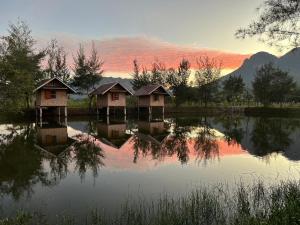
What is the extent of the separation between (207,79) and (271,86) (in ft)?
36.4

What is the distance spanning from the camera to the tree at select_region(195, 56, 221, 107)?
6256 centimetres

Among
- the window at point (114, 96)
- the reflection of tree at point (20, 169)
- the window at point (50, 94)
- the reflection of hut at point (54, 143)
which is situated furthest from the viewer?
the window at point (114, 96)

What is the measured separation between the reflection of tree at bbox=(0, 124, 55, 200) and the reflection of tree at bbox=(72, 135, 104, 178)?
57.5 inches

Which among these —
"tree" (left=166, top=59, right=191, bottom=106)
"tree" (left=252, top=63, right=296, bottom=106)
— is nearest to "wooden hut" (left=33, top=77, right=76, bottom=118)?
"tree" (left=166, top=59, right=191, bottom=106)

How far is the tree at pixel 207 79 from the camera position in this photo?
62.6m

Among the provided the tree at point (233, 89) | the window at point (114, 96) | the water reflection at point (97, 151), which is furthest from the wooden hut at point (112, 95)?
the tree at point (233, 89)

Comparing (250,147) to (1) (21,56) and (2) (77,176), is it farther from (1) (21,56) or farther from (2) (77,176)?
(1) (21,56)

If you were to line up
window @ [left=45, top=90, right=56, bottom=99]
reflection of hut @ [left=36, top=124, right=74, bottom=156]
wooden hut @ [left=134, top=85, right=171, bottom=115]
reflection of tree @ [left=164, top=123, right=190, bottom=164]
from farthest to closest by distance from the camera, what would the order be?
1. wooden hut @ [left=134, top=85, right=171, bottom=115]
2. window @ [left=45, top=90, right=56, bottom=99]
3. reflection of hut @ [left=36, top=124, right=74, bottom=156]
4. reflection of tree @ [left=164, top=123, right=190, bottom=164]

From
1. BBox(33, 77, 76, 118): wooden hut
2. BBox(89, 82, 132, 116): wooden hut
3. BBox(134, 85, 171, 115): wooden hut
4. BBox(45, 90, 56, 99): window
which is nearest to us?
BBox(33, 77, 76, 118): wooden hut

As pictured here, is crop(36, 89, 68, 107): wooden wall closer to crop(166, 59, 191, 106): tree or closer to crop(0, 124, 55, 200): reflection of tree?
crop(0, 124, 55, 200): reflection of tree

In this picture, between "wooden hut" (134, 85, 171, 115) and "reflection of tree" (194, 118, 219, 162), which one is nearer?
"reflection of tree" (194, 118, 219, 162)

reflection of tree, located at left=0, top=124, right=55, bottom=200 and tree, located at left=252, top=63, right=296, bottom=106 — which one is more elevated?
tree, located at left=252, top=63, right=296, bottom=106

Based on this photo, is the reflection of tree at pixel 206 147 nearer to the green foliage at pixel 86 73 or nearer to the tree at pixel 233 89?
the green foliage at pixel 86 73

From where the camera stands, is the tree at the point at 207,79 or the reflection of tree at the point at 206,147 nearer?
the reflection of tree at the point at 206,147
